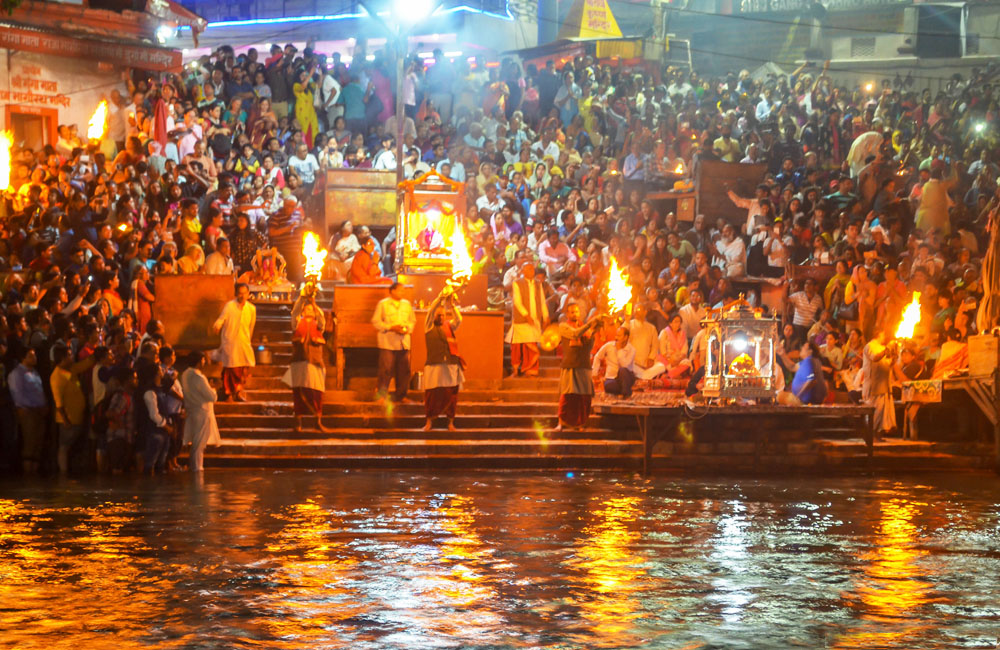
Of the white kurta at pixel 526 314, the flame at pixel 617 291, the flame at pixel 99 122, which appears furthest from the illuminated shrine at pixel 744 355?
the flame at pixel 99 122

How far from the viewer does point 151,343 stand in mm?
15609

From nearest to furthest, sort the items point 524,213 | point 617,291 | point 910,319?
point 617,291, point 910,319, point 524,213

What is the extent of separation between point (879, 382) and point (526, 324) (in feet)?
16.7

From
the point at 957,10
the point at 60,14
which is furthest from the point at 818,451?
the point at 957,10

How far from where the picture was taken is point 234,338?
17547 millimetres

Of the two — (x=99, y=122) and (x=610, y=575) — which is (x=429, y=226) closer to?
(x=99, y=122)

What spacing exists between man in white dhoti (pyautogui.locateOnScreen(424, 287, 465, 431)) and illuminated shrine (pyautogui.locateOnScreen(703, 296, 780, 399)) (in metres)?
3.19

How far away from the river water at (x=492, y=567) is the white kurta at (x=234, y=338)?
3844mm

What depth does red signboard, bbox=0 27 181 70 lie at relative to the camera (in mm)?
24734

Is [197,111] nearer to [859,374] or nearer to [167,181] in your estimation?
[167,181]

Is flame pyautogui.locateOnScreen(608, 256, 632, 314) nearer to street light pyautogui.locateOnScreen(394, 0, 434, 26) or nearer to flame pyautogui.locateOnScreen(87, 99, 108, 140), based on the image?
street light pyautogui.locateOnScreen(394, 0, 434, 26)

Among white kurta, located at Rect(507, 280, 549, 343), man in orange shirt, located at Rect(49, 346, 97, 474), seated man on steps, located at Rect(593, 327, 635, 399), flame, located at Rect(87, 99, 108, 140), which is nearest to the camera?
man in orange shirt, located at Rect(49, 346, 97, 474)

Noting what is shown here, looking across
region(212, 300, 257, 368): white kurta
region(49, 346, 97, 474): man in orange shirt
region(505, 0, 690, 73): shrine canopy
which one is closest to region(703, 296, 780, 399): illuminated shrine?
region(212, 300, 257, 368): white kurta

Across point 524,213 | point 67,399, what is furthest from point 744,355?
point 524,213
